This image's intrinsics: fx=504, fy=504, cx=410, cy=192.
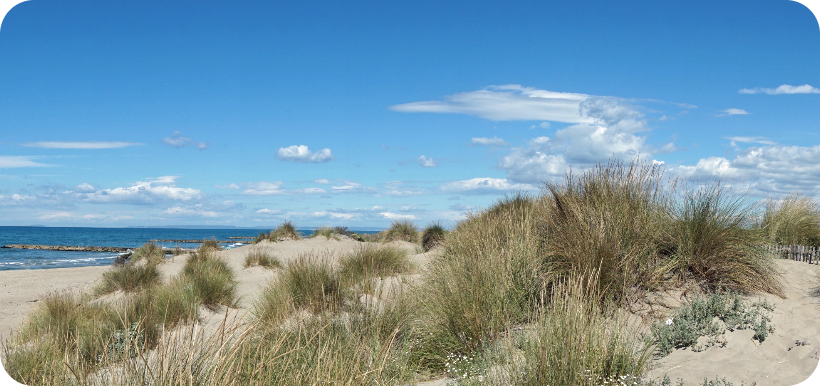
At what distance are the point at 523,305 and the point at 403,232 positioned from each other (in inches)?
802

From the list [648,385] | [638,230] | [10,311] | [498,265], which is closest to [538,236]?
[638,230]

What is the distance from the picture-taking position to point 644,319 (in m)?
6.57

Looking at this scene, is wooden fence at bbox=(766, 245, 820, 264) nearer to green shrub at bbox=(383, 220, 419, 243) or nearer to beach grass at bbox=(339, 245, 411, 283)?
beach grass at bbox=(339, 245, 411, 283)

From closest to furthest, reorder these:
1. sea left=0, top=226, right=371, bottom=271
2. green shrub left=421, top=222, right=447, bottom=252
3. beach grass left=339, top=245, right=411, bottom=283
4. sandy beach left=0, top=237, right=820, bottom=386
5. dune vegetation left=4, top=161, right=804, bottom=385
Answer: dune vegetation left=4, top=161, right=804, bottom=385 → sandy beach left=0, top=237, right=820, bottom=386 → beach grass left=339, top=245, right=411, bottom=283 → green shrub left=421, top=222, right=447, bottom=252 → sea left=0, top=226, right=371, bottom=271

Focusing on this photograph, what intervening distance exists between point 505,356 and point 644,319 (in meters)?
3.18

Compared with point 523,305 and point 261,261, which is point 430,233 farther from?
point 523,305

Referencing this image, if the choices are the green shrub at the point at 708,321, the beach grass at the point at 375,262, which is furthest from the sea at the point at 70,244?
the green shrub at the point at 708,321

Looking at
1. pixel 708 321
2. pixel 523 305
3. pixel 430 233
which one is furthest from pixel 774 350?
pixel 430 233

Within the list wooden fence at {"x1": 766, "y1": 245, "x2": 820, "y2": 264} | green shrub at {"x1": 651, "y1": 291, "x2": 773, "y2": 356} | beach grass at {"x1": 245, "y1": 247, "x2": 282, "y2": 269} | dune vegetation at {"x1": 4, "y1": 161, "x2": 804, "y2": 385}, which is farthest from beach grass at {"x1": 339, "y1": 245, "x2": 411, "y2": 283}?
wooden fence at {"x1": 766, "y1": 245, "x2": 820, "y2": 264}

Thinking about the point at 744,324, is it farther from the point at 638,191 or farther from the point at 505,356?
the point at 505,356

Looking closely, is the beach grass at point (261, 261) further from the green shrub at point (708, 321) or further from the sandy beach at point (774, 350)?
the green shrub at point (708, 321)

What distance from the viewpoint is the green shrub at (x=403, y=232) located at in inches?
1037

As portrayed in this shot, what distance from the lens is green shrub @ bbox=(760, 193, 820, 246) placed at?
14062 millimetres

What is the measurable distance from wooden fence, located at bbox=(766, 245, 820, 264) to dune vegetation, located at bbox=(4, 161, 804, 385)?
12.0 ft
